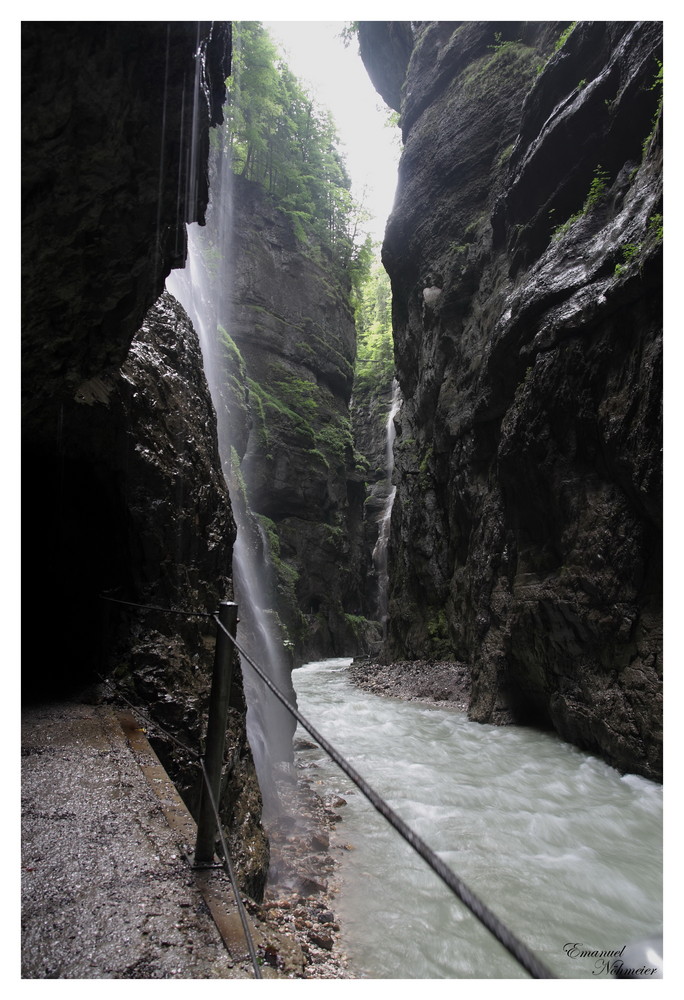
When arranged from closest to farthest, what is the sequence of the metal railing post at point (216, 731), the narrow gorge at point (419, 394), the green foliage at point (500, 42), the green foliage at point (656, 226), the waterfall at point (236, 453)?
the metal railing post at point (216, 731), the narrow gorge at point (419, 394), the green foliage at point (656, 226), the waterfall at point (236, 453), the green foliage at point (500, 42)

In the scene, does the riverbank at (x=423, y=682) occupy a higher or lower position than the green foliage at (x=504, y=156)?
lower

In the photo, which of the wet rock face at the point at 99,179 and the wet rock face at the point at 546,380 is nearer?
the wet rock face at the point at 99,179

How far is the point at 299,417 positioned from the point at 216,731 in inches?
900

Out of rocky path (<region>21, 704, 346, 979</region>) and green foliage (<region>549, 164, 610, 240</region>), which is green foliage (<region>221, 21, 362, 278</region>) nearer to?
green foliage (<region>549, 164, 610, 240</region>)

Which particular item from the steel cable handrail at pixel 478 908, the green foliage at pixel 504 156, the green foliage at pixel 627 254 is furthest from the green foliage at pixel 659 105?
the steel cable handrail at pixel 478 908

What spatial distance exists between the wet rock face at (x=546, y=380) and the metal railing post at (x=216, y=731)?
5529 mm

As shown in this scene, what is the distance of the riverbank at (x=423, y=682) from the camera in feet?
37.9

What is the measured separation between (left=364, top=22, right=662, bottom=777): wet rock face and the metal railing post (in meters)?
5.53

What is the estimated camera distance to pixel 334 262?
96.1ft

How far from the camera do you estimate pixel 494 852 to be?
16.7 feet

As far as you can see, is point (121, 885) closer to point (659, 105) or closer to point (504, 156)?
point (659, 105)

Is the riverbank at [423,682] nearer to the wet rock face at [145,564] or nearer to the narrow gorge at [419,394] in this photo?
the narrow gorge at [419,394]

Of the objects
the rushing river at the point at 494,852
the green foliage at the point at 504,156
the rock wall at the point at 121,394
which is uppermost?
the green foliage at the point at 504,156

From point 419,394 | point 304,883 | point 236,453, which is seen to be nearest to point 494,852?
point 304,883
